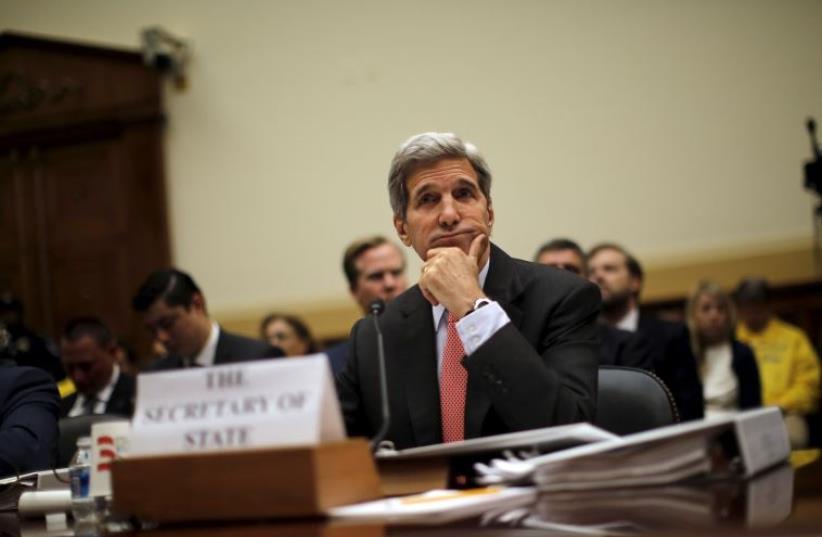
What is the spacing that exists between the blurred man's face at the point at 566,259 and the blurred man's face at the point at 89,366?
2.27m

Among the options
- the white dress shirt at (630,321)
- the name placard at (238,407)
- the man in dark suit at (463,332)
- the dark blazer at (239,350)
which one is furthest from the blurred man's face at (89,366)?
the name placard at (238,407)

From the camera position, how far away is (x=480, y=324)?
2.03 metres

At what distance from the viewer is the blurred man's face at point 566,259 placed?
420 cm

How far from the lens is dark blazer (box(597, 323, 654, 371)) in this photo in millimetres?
4105

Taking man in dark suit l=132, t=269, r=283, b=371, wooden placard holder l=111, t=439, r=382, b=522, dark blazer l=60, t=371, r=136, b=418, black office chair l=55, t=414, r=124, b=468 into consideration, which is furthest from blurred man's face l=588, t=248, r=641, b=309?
wooden placard holder l=111, t=439, r=382, b=522

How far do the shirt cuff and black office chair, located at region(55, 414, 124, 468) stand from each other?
1423 millimetres

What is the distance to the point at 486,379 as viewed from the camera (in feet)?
6.59

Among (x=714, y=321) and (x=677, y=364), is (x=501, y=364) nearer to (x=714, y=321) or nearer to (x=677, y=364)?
(x=677, y=364)

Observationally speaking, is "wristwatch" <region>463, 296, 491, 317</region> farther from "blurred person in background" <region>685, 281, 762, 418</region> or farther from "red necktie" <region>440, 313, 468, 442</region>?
"blurred person in background" <region>685, 281, 762, 418</region>

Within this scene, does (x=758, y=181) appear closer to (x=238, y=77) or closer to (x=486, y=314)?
(x=238, y=77)

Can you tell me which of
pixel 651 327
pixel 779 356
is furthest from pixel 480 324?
pixel 779 356

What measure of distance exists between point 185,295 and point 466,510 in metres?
3.51

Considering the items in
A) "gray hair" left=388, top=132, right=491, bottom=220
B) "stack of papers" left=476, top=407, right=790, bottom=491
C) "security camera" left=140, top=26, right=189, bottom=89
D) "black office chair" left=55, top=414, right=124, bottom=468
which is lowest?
"black office chair" left=55, top=414, right=124, bottom=468

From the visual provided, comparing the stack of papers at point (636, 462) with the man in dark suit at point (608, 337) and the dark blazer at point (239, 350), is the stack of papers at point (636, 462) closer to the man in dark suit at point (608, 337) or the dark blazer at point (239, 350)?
the man in dark suit at point (608, 337)
